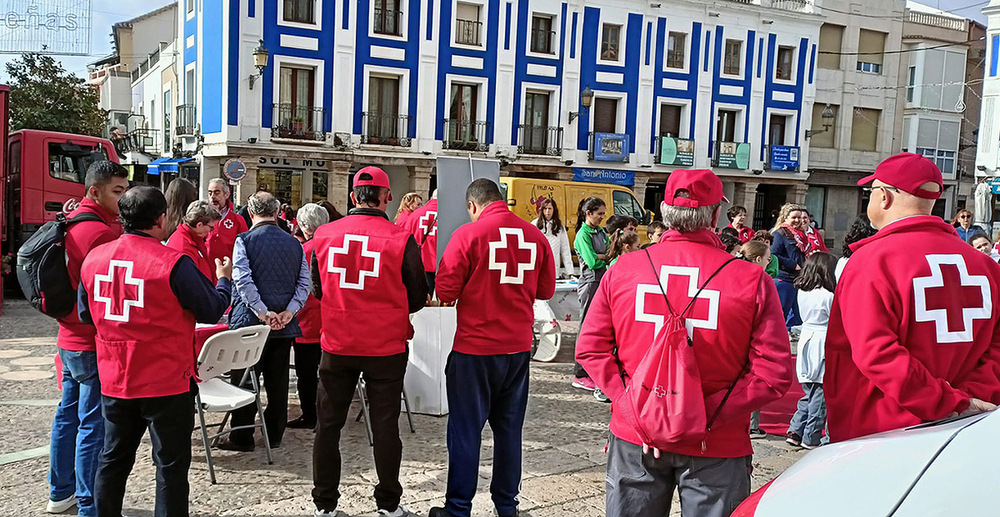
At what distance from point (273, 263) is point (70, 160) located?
10.2 metres

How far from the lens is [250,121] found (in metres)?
22.6

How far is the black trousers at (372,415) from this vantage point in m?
4.23

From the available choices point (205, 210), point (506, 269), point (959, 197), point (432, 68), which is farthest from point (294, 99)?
point (959, 197)

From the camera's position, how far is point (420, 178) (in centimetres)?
2509

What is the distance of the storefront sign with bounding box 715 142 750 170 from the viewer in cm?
2917

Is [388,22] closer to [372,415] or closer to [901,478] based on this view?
[372,415]

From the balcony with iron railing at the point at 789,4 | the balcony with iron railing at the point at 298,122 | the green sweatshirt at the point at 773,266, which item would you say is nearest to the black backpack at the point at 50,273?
the green sweatshirt at the point at 773,266

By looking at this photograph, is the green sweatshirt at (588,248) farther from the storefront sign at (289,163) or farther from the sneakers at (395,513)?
the storefront sign at (289,163)

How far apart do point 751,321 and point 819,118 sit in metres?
32.1

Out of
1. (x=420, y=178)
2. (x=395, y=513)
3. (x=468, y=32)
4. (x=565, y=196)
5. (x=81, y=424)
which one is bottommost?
(x=395, y=513)

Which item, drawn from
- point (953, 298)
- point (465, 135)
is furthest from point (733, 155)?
point (953, 298)

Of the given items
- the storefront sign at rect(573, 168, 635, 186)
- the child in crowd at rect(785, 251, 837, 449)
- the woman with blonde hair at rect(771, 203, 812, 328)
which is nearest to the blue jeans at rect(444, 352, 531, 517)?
the child in crowd at rect(785, 251, 837, 449)

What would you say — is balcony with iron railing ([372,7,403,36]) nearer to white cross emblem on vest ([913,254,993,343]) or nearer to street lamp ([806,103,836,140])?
street lamp ([806,103,836,140])

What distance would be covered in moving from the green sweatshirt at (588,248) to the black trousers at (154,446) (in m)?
4.72
